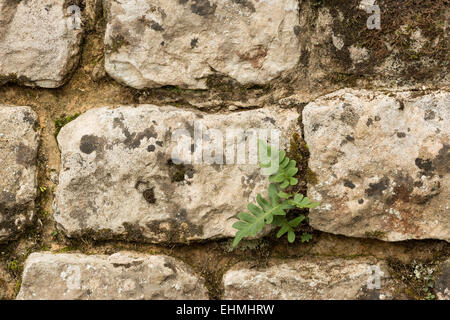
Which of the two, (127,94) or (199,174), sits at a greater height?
(127,94)

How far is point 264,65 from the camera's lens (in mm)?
2293

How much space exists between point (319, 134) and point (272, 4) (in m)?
0.66

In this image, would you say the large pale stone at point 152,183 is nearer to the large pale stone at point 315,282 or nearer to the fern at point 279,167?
the fern at point 279,167

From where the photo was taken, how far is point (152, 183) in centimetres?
224

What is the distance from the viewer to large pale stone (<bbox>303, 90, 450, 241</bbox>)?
7.09 feet

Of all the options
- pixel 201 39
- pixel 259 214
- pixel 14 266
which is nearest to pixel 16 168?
pixel 14 266

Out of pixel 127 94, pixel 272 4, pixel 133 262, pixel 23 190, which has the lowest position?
pixel 133 262

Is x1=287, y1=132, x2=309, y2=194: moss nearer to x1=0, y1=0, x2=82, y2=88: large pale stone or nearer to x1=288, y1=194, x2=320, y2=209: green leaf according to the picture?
x1=288, y1=194, x2=320, y2=209: green leaf

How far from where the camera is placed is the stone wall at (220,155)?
86.0 inches

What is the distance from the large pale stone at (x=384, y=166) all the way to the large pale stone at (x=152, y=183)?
23 centimetres

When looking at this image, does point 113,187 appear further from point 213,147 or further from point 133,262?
point 213,147

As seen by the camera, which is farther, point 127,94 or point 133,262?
point 127,94

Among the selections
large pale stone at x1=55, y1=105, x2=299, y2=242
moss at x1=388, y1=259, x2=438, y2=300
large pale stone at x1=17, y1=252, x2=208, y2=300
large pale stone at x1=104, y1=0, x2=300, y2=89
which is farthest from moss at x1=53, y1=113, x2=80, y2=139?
moss at x1=388, y1=259, x2=438, y2=300

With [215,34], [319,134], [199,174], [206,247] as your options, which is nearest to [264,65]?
[215,34]
